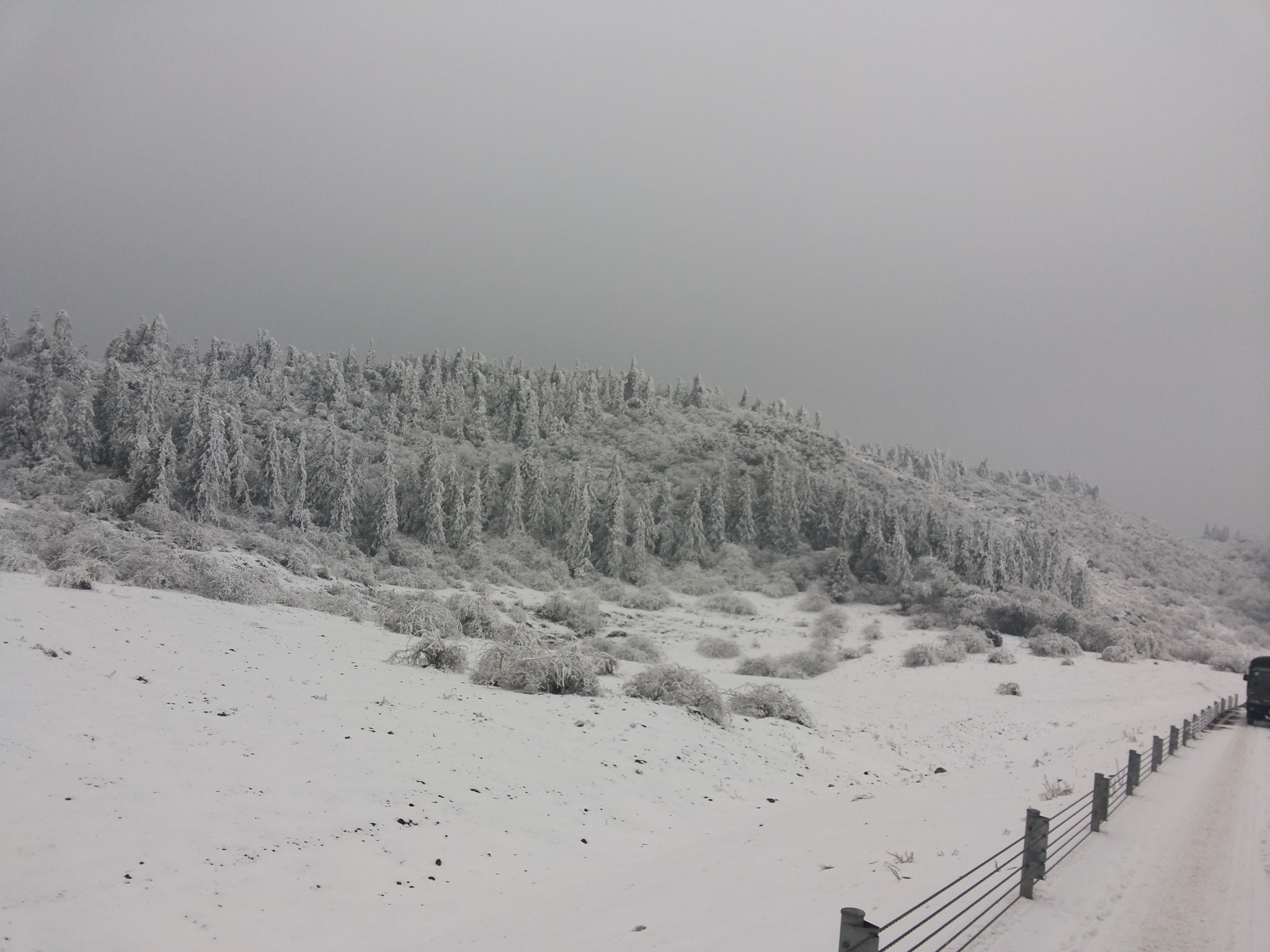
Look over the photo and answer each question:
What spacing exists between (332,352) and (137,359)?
22.1 m

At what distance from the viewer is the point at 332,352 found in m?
83.4

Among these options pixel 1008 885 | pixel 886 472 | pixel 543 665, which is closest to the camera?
pixel 1008 885

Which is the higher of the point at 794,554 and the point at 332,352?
the point at 332,352

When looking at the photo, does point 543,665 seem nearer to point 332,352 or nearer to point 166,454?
point 166,454

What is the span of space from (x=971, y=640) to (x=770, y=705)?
2691 centimetres

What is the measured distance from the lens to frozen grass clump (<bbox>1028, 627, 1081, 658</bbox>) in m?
38.8

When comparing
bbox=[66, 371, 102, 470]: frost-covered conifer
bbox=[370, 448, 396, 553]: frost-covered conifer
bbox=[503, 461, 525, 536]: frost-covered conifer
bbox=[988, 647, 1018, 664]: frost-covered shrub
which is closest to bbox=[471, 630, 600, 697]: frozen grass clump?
bbox=[988, 647, 1018, 664]: frost-covered shrub

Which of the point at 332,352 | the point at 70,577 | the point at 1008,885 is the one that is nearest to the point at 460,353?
the point at 332,352

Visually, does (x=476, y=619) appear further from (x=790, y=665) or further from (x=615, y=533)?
(x=615, y=533)


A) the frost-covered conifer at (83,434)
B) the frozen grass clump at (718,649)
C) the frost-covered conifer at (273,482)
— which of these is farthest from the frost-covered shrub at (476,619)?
the frost-covered conifer at (83,434)

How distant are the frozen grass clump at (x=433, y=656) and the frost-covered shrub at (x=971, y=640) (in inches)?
1292

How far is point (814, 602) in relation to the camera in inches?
2073

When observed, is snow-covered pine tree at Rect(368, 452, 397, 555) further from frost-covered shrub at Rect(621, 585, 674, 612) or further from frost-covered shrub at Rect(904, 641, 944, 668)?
frost-covered shrub at Rect(904, 641, 944, 668)

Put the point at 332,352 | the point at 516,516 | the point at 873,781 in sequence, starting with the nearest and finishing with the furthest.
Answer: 1. the point at 873,781
2. the point at 516,516
3. the point at 332,352
